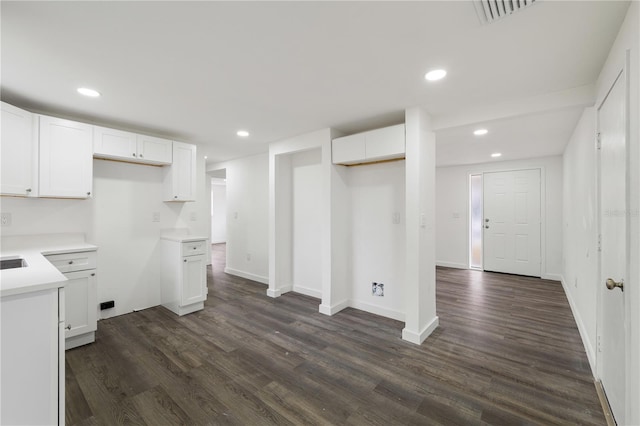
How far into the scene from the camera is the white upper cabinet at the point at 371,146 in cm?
301

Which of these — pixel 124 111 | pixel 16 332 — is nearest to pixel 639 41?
pixel 16 332

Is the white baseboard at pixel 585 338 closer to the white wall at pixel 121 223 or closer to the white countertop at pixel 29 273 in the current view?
the white countertop at pixel 29 273

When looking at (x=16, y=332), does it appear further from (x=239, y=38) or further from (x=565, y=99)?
(x=565, y=99)

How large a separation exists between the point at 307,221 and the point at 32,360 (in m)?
3.27

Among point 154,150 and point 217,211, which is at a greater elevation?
point 154,150

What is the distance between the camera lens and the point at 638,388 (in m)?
1.32

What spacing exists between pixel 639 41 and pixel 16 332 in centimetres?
332

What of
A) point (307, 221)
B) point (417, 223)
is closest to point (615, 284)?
point (417, 223)

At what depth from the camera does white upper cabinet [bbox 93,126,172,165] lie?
125 inches

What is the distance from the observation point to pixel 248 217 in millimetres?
5379

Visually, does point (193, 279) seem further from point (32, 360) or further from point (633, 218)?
point (633, 218)

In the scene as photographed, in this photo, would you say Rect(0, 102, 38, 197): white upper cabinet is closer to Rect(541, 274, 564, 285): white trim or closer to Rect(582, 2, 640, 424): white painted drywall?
Rect(582, 2, 640, 424): white painted drywall

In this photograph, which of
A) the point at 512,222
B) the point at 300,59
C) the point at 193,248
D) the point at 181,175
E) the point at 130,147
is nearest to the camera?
the point at 300,59

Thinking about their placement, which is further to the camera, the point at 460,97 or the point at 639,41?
the point at 460,97
